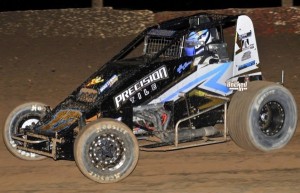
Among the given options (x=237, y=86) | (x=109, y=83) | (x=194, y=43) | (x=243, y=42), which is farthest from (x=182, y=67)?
(x=243, y=42)

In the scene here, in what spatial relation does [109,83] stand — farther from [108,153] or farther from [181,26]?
[181,26]

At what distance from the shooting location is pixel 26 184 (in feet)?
24.8

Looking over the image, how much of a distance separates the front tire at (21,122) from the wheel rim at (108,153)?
1.46m

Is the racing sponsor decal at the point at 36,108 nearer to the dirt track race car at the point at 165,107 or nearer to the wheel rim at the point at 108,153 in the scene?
the dirt track race car at the point at 165,107

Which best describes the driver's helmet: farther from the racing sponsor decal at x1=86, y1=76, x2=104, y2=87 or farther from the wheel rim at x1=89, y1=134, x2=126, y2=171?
the wheel rim at x1=89, y1=134, x2=126, y2=171

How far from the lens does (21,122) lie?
28.3 feet

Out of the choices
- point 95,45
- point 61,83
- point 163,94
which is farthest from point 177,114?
point 95,45

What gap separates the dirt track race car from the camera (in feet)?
24.3

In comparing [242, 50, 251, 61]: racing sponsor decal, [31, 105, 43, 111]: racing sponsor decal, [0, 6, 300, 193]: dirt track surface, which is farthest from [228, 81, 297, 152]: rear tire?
[31, 105, 43, 111]: racing sponsor decal

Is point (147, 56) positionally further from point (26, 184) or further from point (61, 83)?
point (61, 83)

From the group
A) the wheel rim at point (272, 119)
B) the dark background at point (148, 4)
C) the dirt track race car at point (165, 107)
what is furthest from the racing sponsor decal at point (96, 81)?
the dark background at point (148, 4)

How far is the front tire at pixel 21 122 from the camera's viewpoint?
27.9ft

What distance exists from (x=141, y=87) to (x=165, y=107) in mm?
443

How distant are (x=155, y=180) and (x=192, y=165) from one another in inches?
30.0
